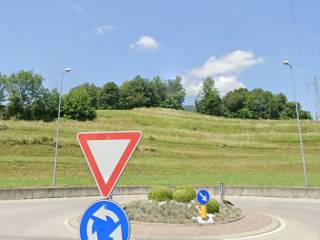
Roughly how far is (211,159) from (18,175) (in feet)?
99.6

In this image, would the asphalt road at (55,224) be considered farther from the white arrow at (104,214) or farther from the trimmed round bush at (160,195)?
the white arrow at (104,214)

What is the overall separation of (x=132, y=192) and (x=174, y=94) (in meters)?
133

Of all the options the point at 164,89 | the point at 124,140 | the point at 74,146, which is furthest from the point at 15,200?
the point at 164,89

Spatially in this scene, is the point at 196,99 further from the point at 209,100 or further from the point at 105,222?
the point at 105,222

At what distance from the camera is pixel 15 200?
2806 cm

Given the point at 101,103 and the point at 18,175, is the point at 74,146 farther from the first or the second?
the point at 101,103

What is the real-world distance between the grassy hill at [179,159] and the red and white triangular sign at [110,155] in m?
32.2

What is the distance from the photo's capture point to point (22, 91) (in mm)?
107688

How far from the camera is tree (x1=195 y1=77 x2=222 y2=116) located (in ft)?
487

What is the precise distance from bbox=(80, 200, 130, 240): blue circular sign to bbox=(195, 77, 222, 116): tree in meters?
146

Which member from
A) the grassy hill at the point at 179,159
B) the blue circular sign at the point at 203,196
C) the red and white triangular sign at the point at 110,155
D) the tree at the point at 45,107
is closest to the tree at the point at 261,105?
the grassy hill at the point at 179,159

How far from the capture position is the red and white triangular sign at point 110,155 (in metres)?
3.83

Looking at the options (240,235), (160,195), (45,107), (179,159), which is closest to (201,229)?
(240,235)

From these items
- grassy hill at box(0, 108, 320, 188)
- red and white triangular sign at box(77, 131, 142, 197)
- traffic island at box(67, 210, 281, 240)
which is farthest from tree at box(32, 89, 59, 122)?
red and white triangular sign at box(77, 131, 142, 197)
